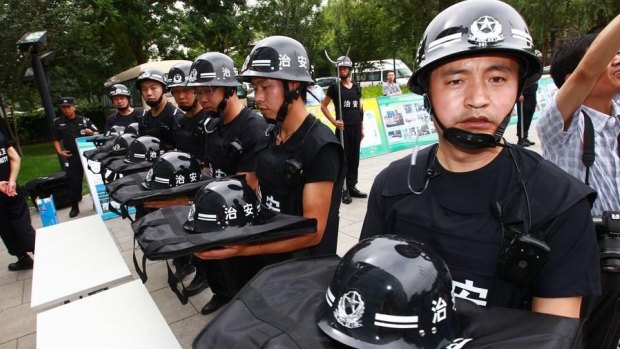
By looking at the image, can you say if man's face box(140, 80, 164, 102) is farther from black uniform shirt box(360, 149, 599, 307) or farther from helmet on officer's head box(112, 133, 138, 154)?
black uniform shirt box(360, 149, 599, 307)

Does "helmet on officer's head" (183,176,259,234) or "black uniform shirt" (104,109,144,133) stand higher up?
"black uniform shirt" (104,109,144,133)

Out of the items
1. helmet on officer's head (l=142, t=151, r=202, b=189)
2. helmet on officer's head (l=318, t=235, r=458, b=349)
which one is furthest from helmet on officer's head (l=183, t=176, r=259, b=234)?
helmet on officer's head (l=318, t=235, r=458, b=349)

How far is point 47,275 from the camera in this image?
3006mm

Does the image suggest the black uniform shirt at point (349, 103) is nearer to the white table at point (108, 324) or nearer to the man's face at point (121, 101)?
the man's face at point (121, 101)

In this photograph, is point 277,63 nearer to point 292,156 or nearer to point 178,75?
point 292,156

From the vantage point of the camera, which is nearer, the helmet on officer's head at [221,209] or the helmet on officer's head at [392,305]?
the helmet on officer's head at [392,305]

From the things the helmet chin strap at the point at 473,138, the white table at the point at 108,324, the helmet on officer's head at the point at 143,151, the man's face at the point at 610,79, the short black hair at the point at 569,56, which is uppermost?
the short black hair at the point at 569,56

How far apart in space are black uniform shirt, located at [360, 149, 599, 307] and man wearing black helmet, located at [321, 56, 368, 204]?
530 centimetres

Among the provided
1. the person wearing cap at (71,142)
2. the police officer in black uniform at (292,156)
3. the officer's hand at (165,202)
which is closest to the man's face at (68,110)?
the person wearing cap at (71,142)

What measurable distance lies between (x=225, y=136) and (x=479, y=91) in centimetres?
240

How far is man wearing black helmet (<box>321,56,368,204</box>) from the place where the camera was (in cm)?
671

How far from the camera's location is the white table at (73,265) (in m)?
2.78

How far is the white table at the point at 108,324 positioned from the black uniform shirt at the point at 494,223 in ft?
5.20

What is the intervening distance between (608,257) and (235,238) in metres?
1.62
